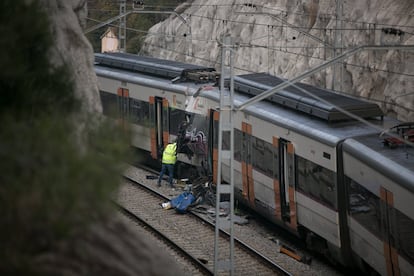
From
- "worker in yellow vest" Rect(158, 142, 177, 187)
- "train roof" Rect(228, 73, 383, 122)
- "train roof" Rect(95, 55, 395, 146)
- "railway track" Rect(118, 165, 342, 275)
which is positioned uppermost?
"train roof" Rect(228, 73, 383, 122)

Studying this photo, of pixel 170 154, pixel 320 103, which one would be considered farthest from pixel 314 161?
pixel 170 154

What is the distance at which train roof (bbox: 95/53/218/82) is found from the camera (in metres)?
22.3

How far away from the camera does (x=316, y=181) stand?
565 inches

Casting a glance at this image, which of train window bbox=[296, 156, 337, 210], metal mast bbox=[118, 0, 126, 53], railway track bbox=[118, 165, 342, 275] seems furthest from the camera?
metal mast bbox=[118, 0, 126, 53]

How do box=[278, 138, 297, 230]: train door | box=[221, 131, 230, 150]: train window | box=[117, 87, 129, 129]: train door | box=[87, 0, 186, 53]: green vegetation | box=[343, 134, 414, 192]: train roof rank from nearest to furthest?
box=[343, 134, 414, 192]: train roof → box=[278, 138, 297, 230]: train door → box=[221, 131, 230, 150]: train window → box=[117, 87, 129, 129]: train door → box=[87, 0, 186, 53]: green vegetation

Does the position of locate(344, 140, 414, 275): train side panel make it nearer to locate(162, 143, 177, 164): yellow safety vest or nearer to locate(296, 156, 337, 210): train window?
locate(296, 156, 337, 210): train window

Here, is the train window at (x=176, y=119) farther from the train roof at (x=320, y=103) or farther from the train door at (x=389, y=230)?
the train door at (x=389, y=230)

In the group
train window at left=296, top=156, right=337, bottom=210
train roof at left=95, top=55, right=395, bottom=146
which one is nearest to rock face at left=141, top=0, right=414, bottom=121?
train roof at left=95, top=55, right=395, bottom=146

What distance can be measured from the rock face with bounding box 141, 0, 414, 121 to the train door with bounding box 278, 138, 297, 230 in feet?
8.11

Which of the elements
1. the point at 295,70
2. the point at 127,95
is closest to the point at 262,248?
the point at 127,95

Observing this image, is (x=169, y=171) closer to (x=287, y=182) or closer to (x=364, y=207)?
(x=287, y=182)

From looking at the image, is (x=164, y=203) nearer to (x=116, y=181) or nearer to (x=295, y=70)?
(x=116, y=181)

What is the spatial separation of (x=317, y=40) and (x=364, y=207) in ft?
35.6

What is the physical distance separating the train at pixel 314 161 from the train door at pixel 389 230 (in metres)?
0.01
